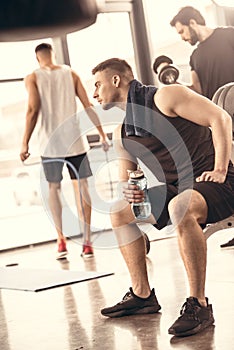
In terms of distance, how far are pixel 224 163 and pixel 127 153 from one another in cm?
41

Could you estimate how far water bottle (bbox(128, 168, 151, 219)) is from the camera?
204cm

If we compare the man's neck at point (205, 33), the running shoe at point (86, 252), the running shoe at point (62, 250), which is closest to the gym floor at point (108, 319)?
the running shoe at point (86, 252)

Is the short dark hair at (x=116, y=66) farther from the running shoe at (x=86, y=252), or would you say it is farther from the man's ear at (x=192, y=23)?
the running shoe at (x=86, y=252)

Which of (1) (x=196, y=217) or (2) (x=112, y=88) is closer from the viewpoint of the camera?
(1) (x=196, y=217)

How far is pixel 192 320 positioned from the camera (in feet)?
6.27

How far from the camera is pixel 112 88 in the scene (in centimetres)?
206

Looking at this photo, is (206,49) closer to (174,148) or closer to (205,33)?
(205,33)

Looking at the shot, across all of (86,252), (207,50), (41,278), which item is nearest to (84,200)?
(86,252)

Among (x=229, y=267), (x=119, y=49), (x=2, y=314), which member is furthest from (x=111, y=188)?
A: (x=2, y=314)

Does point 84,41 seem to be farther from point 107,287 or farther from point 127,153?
point 127,153

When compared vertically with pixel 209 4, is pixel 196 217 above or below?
below

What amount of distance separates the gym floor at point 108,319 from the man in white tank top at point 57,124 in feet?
1.53

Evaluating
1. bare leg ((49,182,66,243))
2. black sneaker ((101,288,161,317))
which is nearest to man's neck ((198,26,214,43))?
bare leg ((49,182,66,243))

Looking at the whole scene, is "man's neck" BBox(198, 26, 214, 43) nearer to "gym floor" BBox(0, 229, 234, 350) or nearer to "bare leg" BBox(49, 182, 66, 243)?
"gym floor" BBox(0, 229, 234, 350)
